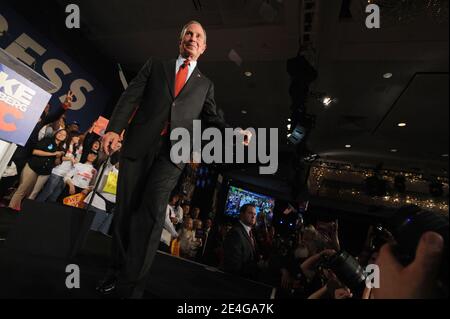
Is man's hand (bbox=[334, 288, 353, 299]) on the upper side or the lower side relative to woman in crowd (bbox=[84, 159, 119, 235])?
lower

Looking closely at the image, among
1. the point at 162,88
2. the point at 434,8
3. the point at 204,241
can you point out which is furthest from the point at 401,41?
the point at 204,241

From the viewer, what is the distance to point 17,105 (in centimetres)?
185

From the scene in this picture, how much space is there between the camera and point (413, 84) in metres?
4.20

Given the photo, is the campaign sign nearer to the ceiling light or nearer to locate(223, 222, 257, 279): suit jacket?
locate(223, 222, 257, 279): suit jacket

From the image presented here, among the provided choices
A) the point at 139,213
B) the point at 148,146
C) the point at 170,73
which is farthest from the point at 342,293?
the point at 170,73

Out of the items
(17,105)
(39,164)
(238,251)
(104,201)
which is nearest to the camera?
(17,105)

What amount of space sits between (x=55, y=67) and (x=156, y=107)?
389 cm

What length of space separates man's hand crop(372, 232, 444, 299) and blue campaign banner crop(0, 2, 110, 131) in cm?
361

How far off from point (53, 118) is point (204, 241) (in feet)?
15.1

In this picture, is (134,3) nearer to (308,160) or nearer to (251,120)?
(251,120)

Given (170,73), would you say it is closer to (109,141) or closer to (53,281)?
(109,141)

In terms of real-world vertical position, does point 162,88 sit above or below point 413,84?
below

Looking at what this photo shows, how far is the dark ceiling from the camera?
330 centimetres

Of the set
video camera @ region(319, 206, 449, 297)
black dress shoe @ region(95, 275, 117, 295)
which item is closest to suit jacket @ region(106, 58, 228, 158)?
black dress shoe @ region(95, 275, 117, 295)
